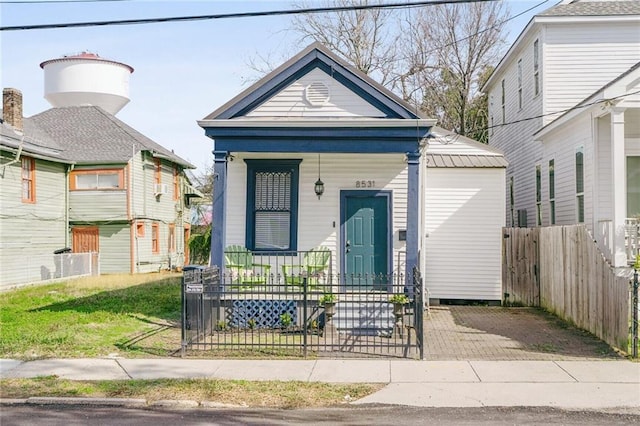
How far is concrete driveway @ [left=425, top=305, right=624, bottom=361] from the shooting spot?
1079 cm

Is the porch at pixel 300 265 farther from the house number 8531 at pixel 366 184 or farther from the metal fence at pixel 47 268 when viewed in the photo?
the metal fence at pixel 47 268

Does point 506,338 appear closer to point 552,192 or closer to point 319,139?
point 319,139

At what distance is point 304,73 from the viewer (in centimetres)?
1443

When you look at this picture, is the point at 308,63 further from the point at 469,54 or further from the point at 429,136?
the point at 469,54

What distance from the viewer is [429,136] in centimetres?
1365

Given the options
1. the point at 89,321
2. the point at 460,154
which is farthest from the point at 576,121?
the point at 89,321

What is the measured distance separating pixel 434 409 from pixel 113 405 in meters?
3.94

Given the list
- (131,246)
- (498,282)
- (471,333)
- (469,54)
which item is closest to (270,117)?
(471,333)

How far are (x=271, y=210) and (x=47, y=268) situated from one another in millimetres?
14544

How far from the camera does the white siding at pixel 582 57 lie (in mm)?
18391

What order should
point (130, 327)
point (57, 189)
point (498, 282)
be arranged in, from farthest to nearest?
point (57, 189)
point (498, 282)
point (130, 327)

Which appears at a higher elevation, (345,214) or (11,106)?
(11,106)

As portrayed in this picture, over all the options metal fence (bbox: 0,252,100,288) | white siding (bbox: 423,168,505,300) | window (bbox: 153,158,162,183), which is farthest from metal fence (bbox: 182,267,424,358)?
window (bbox: 153,158,162,183)

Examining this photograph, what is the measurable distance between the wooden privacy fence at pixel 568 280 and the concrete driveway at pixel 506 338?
355 mm
